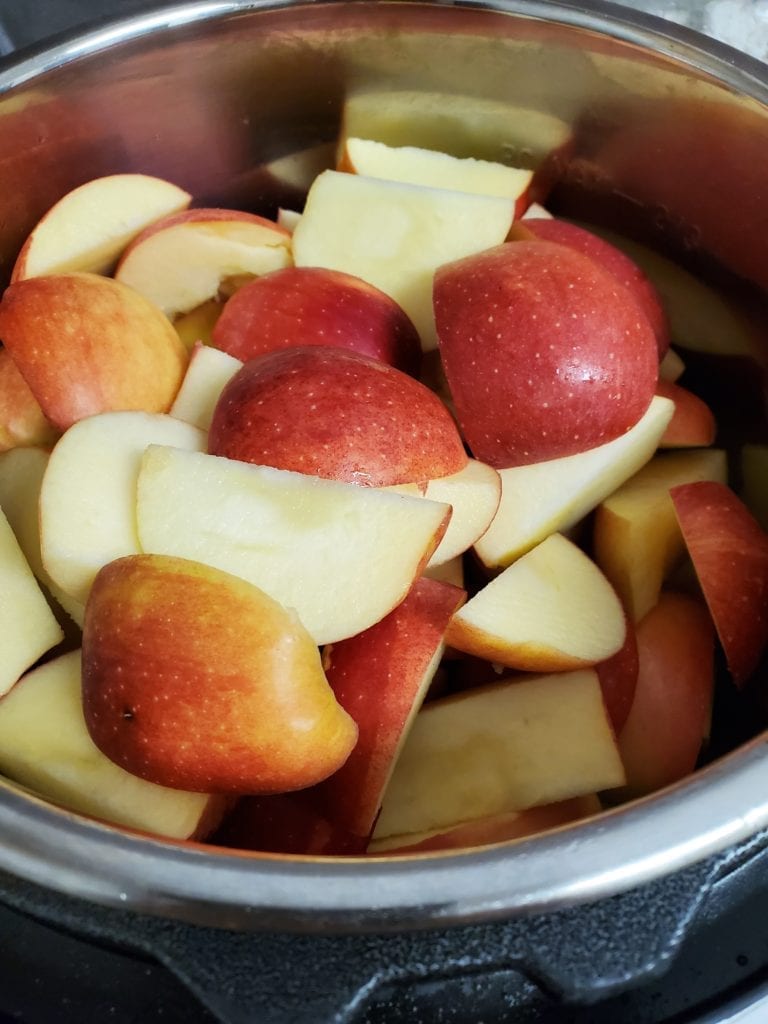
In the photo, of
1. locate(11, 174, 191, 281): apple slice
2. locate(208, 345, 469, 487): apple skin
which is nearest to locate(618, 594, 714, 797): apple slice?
locate(208, 345, 469, 487): apple skin

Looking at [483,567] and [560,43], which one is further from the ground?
[560,43]

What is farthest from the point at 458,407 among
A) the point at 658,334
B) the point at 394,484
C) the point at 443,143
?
the point at 443,143

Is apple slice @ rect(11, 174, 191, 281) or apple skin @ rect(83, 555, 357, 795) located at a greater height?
apple slice @ rect(11, 174, 191, 281)

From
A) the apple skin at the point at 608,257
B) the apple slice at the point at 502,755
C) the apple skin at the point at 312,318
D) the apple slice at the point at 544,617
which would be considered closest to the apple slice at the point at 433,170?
the apple skin at the point at 608,257

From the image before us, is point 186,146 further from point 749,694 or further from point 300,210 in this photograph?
point 749,694

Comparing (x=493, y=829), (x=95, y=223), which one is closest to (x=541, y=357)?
(x=493, y=829)

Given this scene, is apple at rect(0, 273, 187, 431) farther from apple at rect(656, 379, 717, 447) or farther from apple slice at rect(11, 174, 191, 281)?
apple at rect(656, 379, 717, 447)

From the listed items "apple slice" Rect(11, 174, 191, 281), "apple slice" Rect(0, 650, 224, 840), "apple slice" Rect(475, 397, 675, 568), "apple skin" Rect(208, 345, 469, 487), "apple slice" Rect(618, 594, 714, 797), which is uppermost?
"apple slice" Rect(11, 174, 191, 281)
